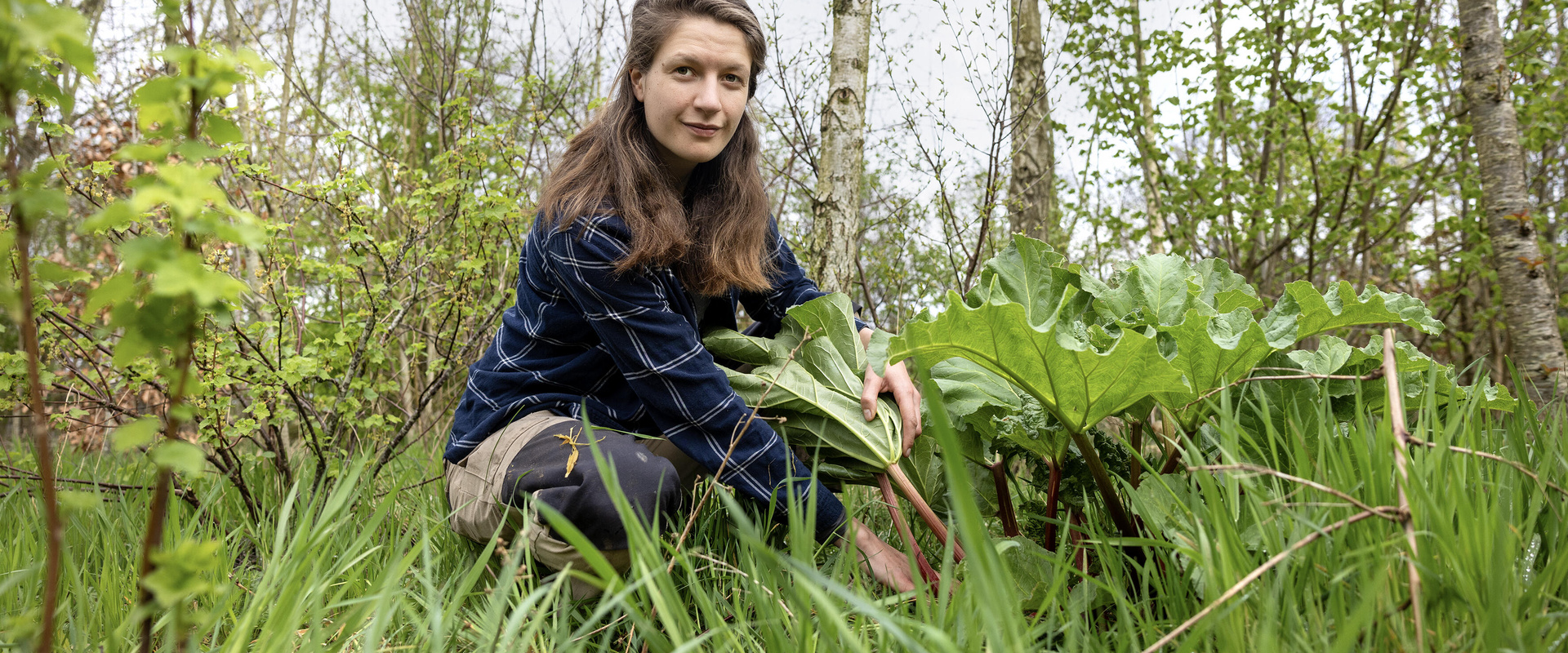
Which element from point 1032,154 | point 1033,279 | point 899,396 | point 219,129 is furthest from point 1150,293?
point 1032,154

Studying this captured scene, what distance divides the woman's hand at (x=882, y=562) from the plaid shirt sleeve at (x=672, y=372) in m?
0.12

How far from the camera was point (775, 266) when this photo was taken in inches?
94.1

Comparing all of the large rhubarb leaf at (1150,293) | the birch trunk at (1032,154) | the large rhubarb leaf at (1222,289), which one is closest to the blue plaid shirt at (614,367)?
the large rhubarb leaf at (1150,293)

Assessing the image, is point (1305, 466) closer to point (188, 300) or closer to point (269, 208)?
point (188, 300)

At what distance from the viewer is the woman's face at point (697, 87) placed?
2.03 meters

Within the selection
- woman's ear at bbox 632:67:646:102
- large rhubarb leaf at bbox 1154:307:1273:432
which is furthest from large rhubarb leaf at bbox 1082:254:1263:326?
woman's ear at bbox 632:67:646:102

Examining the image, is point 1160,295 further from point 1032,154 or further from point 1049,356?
point 1032,154

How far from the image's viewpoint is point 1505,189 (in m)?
3.64

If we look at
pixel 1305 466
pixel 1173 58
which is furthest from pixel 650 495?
pixel 1173 58

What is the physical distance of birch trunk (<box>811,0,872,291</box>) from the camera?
9.89ft

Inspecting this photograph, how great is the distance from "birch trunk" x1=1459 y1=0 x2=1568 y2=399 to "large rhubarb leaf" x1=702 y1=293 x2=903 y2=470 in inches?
124

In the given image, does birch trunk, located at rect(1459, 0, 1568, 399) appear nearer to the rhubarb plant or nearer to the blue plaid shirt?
the rhubarb plant

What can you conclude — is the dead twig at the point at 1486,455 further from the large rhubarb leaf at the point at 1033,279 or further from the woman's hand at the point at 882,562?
the woman's hand at the point at 882,562

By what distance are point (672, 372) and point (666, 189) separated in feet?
1.63
